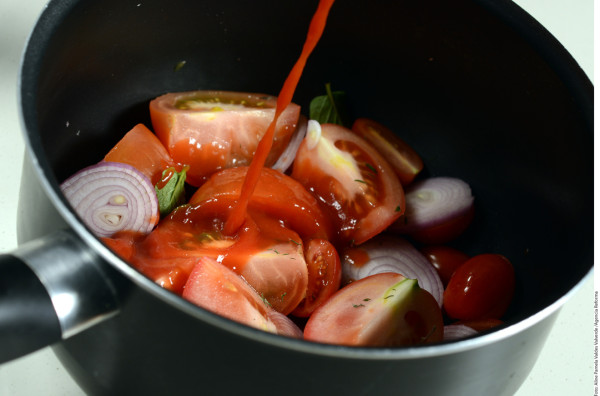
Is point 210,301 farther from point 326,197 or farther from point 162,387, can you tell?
point 326,197

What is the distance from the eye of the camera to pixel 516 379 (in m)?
0.82

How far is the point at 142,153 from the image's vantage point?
104 cm

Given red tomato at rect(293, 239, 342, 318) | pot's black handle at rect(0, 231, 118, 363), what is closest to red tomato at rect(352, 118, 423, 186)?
red tomato at rect(293, 239, 342, 318)

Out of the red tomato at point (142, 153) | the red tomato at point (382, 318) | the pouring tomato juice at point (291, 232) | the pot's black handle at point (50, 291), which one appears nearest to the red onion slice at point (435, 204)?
the pouring tomato juice at point (291, 232)

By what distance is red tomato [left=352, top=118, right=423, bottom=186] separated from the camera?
1159 millimetres

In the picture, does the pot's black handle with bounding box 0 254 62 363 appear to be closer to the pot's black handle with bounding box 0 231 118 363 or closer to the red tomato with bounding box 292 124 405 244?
the pot's black handle with bounding box 0 231 118 363

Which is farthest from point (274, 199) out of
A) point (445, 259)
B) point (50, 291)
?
point (50, 291)

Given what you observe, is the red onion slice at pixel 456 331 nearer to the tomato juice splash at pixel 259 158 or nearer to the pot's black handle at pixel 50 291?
the tomato juice splash at pixel 259 158

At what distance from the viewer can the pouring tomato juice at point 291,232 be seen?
0.84m

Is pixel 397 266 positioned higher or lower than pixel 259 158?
lower

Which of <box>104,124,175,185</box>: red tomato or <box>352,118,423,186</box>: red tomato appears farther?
<box>352,118,423,186</box>: red tomato

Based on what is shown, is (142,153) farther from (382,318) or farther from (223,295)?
(382,318)

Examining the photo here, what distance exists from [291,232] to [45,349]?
0.35 meters

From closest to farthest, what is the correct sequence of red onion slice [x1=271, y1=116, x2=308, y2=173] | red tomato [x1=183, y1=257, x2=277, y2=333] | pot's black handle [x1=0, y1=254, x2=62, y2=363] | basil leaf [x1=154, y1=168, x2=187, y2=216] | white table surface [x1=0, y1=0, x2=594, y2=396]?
pot's black handle [x1=0, y1=254, x2=62, y2=363] < red tomato [x1=183, y1=257, x2=277, y2=333] < white table surface [x1=0, y1=0, x2=594, y2=396] < basil leaf [x1=154, y1=168, x2=187, y2=216] < red onion slice [x1=271, y1=116, x2=308, y2=173]
